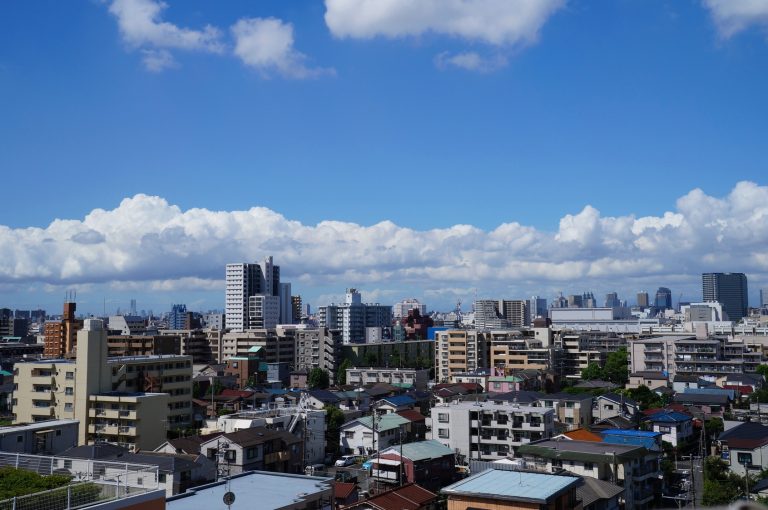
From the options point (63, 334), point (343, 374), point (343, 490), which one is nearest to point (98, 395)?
point (343, 490)

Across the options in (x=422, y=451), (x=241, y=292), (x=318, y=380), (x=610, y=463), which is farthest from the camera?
(x=241, y=292)

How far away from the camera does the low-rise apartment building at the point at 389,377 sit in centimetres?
5297

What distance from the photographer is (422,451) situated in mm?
24438

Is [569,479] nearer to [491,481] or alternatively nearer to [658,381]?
[491,481]

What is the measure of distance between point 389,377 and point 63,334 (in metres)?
33.1

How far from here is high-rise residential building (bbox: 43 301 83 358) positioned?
6372 cm

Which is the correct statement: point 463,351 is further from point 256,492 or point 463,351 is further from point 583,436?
point 256,492

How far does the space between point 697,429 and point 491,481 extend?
2156 centimetres

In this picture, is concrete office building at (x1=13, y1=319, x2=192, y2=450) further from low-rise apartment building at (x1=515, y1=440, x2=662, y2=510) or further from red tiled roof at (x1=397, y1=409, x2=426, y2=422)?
low-rise apartment building at (x1=515, y1=440, x2=662, y2=510)

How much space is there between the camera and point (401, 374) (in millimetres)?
53250

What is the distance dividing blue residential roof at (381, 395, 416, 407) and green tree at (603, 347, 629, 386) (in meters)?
20.4

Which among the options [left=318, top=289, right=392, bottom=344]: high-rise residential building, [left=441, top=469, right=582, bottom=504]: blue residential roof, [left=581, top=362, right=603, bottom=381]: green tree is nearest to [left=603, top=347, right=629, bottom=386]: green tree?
[left=581, top=362, right=603, bottom=381]: green tree

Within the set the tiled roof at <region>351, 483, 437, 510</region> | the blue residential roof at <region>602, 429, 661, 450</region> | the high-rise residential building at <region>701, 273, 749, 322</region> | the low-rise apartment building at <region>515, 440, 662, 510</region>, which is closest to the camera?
the tiled roof at <region>351, 483, 437, 510</region>

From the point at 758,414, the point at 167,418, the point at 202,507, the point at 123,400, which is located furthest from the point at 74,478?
the point at 758,414
